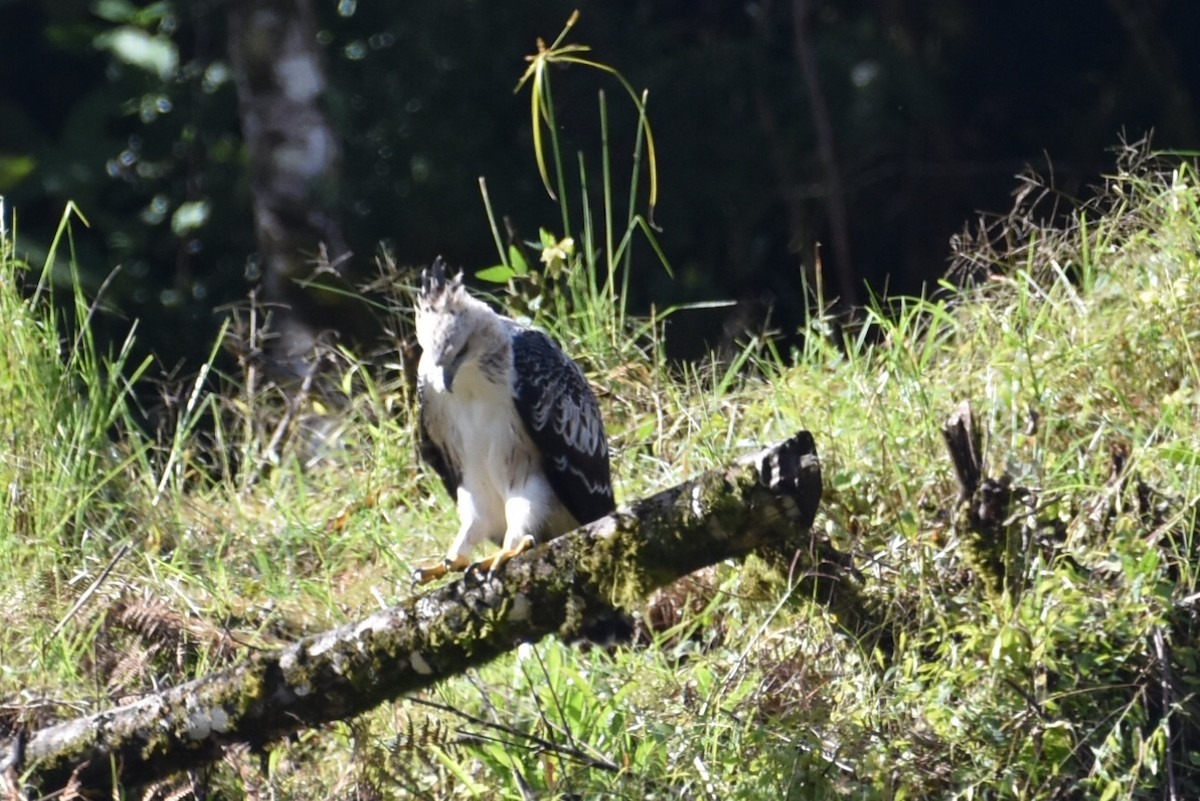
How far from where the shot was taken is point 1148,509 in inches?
171

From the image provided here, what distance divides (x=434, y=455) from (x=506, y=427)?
0.31 m

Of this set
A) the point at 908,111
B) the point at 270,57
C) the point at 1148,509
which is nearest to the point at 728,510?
the point at 1148,509

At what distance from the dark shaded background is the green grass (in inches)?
103

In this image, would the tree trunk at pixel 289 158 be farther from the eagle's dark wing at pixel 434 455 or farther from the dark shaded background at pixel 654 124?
the eagle's dark wing at pixel 434 455

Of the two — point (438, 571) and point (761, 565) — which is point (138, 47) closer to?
point (438, 571)

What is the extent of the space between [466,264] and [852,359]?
13.8 ft

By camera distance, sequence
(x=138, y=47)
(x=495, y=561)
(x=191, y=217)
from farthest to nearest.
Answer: (x=191, y=217)
(x=138, y=47)
(x=495, y=561)

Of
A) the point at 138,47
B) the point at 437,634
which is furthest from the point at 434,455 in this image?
the point at 138,47

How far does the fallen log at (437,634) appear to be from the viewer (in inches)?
138

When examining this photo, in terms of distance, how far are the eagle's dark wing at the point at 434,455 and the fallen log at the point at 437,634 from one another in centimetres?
112

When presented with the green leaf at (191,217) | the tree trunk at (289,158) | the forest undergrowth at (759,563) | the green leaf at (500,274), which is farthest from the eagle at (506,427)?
the green leaf at (191,217)

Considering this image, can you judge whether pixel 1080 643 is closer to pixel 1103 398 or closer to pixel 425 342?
pixel 1103 398

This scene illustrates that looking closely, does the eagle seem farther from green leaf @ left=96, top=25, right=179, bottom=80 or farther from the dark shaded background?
green leaf @ left=96, top=25, right=179, bottom=80

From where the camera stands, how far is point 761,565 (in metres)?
4.44
